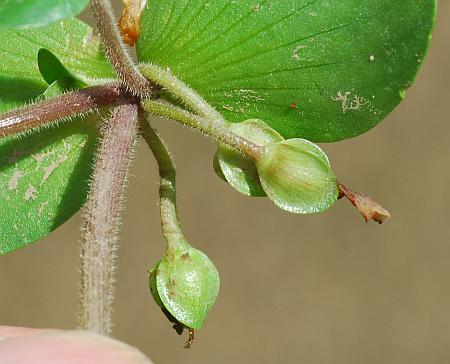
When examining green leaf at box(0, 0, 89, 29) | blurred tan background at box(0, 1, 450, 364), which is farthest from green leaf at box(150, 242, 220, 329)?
blurred tan background at box(0, 1, 450, 364)

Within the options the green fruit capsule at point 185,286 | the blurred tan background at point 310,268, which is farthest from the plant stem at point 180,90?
the blurred tan background at point 310,268

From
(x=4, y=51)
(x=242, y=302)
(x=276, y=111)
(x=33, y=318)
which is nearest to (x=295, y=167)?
(x=276, y=111)

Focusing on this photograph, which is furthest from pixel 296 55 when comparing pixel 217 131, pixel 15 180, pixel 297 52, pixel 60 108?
pixel 15 180

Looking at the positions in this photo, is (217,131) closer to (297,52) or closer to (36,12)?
(297,52)

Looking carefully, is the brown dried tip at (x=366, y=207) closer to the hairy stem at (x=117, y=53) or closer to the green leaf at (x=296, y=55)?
A: the green leaf at (x=296, y=55)

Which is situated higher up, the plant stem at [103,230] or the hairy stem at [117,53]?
the hairy stem at [117,53]

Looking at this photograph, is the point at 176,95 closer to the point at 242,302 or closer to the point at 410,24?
the point at 410,24
